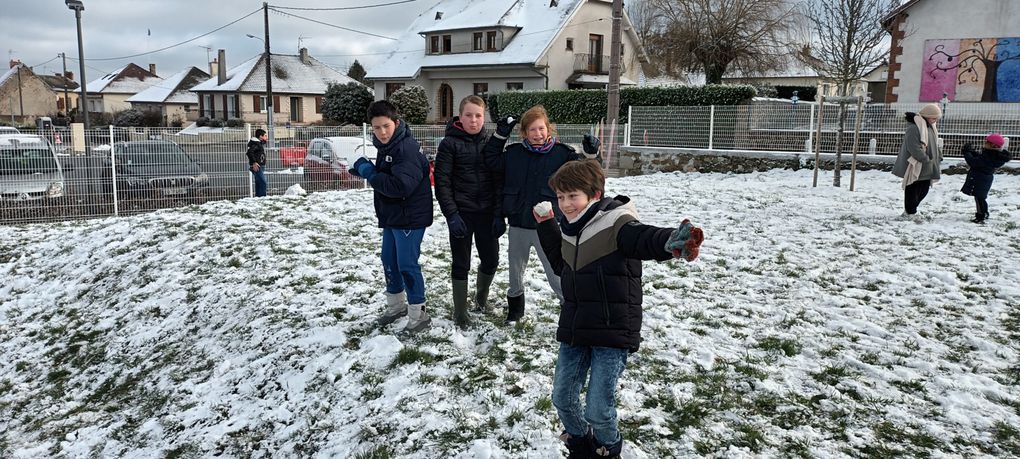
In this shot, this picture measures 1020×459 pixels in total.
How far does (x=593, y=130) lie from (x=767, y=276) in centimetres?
1129

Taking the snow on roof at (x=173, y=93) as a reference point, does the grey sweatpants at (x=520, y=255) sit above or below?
below

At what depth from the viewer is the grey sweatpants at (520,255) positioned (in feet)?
→ 16.1

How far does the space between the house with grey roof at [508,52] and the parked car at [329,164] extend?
22128 millimetres

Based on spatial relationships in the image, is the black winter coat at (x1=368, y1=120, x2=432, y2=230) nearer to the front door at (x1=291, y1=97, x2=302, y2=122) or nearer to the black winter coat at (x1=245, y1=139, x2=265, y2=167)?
the black winter coat at (x1=245, y1=139, x2=265, y2=167)


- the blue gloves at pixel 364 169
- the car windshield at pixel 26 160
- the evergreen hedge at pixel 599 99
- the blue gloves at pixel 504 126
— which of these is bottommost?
the car windshield at pixel 26 160

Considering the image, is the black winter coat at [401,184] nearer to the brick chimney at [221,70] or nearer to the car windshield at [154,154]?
the car windshield at [154,154]

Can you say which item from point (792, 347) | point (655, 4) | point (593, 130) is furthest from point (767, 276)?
point (655, 4)

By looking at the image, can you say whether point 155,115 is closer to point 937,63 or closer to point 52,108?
point 52,108

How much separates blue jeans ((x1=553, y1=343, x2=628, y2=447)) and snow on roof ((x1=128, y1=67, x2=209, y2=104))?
67013mm

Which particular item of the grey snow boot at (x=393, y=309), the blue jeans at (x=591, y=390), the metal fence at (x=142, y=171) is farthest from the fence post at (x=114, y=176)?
the blue jeans at (x=591, y=390)

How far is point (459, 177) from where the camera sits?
4887 mm

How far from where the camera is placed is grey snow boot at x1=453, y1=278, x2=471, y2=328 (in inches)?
201

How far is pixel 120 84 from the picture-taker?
7325 centimetres

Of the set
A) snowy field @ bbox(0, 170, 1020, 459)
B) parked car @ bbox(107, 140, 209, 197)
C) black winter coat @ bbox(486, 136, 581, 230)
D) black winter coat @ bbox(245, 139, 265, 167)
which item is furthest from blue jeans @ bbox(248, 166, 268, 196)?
black winter coat @ bbox(486, 136, 581, 230)
